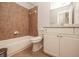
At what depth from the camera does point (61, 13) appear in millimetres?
2045

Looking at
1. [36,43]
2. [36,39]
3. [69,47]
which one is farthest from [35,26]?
[69,47]

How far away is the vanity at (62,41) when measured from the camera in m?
1.58

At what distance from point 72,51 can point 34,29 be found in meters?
0.95

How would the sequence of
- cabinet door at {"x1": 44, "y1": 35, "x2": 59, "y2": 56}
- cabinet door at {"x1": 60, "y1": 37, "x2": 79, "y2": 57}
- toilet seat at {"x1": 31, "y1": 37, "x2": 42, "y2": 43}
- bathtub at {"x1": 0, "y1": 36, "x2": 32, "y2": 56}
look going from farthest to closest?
1. toilet seat at {"x1": 31, "y1": 37, "x2": 42, "y2": 43}
2. bathtub at {"x1": 0, "y1": 36, "x2": 32, "y2": 56}
3. cabinet door at {"x1": 44, "y1": 35, "x2": 59, "y2": 56}
4. cabinet door at {"x1": 60, "y1": 37, "x2": 79, "y2": 57}

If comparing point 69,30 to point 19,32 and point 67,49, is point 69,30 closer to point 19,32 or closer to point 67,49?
point 67,49

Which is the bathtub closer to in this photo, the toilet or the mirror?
the toilet

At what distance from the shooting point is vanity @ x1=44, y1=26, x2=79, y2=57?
1582mm

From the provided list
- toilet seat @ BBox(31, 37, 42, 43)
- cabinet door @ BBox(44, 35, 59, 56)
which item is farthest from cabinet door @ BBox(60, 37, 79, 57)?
toilet seat @ BBox(31, 37, 42, 43)

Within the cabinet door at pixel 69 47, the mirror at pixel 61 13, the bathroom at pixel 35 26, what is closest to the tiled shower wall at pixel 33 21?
the bathroom at pixel 35 26

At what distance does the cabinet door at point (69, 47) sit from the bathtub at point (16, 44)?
82 cm

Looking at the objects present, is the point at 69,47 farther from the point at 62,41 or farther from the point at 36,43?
the point at 36,43

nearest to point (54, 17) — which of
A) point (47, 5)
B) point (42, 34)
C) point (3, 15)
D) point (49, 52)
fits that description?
point (47, 5)

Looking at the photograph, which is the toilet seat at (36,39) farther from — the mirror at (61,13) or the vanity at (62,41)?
the mirror at (61,13)

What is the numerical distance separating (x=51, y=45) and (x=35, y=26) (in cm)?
58
